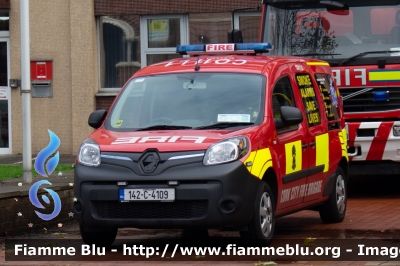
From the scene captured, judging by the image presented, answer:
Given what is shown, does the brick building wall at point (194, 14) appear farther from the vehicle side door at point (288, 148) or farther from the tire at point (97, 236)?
the tire at point (97, 236)

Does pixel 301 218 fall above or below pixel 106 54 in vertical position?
below

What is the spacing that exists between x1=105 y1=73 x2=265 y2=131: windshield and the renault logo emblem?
693 millimetres

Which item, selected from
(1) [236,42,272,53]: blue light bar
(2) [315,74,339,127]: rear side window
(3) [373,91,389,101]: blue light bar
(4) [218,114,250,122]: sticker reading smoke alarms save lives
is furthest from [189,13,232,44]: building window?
(4) [218,114,250,122]: sticker reading smoke alarms save lives

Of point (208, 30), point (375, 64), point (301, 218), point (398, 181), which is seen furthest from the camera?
point (208, 30)

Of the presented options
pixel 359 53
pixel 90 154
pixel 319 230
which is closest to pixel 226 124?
pixel 90 154

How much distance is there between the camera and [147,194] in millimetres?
8422

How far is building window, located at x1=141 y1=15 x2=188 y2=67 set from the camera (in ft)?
63.5

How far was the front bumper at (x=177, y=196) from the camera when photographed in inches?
327

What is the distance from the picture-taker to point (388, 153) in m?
12.9

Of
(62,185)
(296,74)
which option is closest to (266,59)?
(296,74)

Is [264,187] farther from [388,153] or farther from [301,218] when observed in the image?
[388,153]

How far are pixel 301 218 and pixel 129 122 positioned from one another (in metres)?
2.96

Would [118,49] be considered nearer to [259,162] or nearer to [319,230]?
[319,230]

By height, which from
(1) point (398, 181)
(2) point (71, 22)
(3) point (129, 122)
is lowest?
(1) point (398, 181)
